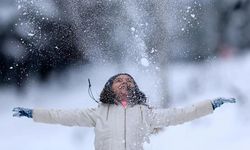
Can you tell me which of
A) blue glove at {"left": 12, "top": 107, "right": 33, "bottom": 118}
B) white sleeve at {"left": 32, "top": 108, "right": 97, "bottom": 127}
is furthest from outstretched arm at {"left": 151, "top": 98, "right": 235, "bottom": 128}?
blue glove at {"left": 12, "top": 107, "right": 33, "bottom": 118}

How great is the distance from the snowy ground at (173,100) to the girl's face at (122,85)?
5.53ft

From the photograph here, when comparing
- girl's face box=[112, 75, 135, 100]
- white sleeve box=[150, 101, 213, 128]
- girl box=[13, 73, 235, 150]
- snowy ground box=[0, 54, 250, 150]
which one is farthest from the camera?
snowy ground box=[0, 54, 250, 150]

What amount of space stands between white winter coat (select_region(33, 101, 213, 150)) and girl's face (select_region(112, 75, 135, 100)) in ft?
0.38

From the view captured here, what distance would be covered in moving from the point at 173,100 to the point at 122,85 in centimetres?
279

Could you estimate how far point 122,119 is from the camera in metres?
2.94

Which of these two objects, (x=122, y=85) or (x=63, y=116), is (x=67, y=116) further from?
(x=122, y=85)

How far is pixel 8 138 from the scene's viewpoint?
219 inches

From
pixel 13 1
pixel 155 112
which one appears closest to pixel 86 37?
pixel 13 1

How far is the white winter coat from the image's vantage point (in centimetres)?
290

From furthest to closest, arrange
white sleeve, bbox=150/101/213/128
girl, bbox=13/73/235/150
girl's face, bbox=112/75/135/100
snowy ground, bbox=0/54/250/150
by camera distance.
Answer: snowy ground, bbox=0/54/250/150
girl's face, bbox=112/75/135/100
white sleeve, bbox=150/101/213/128
girl, bbox=13/73/235/150

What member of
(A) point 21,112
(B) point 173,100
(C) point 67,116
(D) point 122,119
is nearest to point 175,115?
(D) point 122,119

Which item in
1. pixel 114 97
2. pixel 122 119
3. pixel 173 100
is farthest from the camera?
pixel 173 100

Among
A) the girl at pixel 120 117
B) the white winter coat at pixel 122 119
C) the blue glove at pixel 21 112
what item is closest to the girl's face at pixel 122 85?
the girl at pixel 120 117

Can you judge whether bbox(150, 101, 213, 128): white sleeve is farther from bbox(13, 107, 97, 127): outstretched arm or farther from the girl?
bbox(13, 107, 97, 127): outstretched arm
